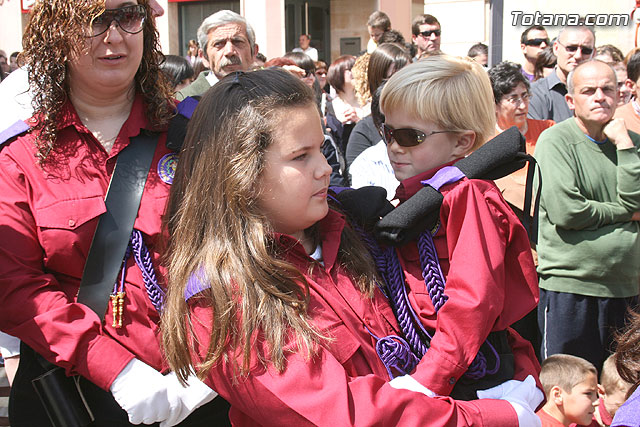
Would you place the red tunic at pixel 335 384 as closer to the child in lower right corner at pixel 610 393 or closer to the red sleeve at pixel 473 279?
the red sleeve at pixel 473 279

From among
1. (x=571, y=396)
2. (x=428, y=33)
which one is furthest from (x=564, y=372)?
(x=428, y=33)

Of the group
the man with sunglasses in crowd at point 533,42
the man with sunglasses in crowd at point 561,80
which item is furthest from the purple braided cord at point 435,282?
the man with sunglasses in crowd at point 533,42

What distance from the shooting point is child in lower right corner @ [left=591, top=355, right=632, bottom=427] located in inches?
140

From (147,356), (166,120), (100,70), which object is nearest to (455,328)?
(147,356)

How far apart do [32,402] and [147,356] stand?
0.45m

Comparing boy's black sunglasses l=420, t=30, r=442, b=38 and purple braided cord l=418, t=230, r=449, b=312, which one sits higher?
boy's black sunglasses l=420, t=30, r=442, b=38

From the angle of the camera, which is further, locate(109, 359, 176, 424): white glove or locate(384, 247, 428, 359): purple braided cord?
locate(109, 359, 176, 424): white glove

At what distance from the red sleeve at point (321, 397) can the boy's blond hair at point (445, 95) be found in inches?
35.1

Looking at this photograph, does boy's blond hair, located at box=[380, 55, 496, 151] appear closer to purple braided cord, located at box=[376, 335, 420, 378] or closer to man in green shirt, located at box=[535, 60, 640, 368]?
purple braided cord, located at box=[376, 335, 420, 378]

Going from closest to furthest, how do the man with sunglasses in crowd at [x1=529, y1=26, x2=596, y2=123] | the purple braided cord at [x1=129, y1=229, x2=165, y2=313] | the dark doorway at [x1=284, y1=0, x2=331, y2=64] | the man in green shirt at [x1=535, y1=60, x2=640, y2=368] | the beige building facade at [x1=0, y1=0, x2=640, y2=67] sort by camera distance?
the purple braided cord at [x1=129, y1=229, x2=165, y2=313] < the man in green shirt at [x1=535, y1=60, x2=640, y2=368] < the man with sunglasses in crowd at [x1=529, y1=26, x2=596, y2=123] < the beige building facade at [x1=0, y1=0, x2=640, y2=67] < the dark doorway at [x1=284, y1=0, x2=331, y2=64]

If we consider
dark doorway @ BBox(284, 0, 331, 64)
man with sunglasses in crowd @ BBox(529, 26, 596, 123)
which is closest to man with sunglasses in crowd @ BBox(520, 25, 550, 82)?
man with sunglasses in crowd @ BBox(529, 26, 596, 123)

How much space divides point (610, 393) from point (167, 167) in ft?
8.85

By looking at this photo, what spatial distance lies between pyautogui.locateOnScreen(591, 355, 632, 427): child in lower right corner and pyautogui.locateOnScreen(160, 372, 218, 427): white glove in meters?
2.33

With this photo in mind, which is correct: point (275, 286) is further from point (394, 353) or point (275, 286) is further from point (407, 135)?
point (407, 135)
